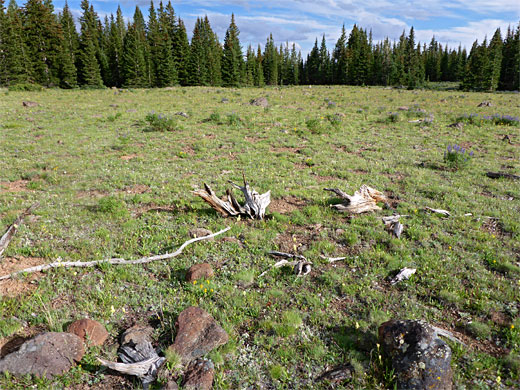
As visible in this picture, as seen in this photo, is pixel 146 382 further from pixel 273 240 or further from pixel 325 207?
pixel 325 207

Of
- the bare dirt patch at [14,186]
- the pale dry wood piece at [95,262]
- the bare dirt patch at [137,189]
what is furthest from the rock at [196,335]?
the bare dirt patch at [14,186]

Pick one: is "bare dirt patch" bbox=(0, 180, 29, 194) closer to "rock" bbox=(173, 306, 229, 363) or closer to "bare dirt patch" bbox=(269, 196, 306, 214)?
"bare dirt patch" bbox=(269, 196, 306, 214)

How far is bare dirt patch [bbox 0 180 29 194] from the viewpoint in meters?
10.9

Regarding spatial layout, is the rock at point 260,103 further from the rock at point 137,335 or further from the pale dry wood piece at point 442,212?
the rock at point 137,335

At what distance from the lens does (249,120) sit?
73.2 ft

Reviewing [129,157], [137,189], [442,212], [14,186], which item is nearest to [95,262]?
[137,189]

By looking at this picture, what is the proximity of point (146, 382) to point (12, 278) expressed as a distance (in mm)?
3946

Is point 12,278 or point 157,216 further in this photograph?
point 157,216

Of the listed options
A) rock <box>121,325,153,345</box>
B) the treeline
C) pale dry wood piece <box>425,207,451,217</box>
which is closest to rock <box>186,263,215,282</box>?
rock <box>121,325,153,345</box>

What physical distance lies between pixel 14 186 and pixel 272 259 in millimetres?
10193

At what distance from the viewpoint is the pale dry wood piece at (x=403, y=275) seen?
20.7 feet

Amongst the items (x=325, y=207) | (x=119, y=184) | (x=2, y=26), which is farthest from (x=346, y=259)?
(x=2, y=26)

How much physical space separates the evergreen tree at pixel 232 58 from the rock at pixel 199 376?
69939 millimetres

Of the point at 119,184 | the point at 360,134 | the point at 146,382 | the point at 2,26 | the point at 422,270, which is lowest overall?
the point at 146,382
